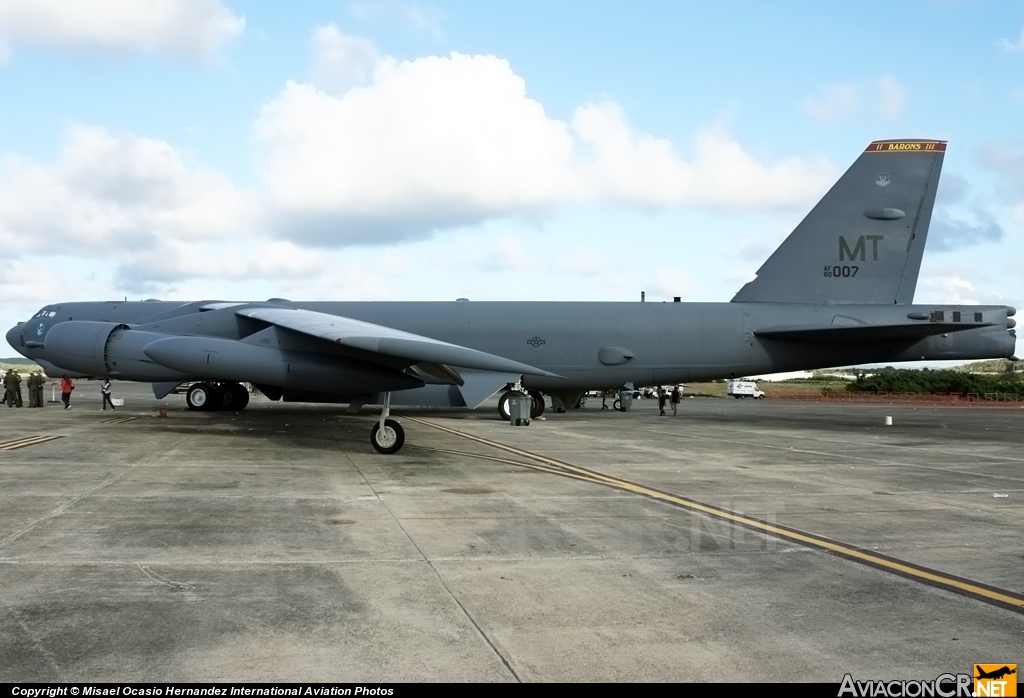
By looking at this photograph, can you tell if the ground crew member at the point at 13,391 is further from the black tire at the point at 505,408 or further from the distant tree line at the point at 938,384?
the distant tree line at the point at 938,384

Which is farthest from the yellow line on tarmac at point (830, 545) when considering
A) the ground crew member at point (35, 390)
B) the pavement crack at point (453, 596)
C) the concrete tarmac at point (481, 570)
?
the ground crew member at point (35, 390)

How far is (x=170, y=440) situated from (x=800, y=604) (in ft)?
43.9

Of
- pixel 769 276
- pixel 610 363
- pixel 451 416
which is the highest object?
pixel 769 276

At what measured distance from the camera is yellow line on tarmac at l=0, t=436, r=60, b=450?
45.9 ft

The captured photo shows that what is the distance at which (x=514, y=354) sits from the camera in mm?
23953

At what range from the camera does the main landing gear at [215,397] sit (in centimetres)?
2412

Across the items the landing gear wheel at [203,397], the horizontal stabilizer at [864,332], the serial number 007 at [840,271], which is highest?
the serial number 007 at [840,271]

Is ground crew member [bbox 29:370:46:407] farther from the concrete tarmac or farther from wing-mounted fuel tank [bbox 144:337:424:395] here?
the concrete tarmac

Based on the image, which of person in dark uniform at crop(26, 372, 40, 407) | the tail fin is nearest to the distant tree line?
the tail fin

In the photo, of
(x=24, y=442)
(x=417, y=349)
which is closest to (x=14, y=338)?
(x=24, y=442)

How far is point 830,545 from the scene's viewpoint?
7.15 m

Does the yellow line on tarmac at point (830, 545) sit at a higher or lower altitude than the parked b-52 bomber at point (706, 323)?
lower

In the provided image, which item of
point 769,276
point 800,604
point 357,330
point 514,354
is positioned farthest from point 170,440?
point 769,276

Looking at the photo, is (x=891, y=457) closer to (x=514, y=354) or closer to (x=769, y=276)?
(x=769, y=276)
